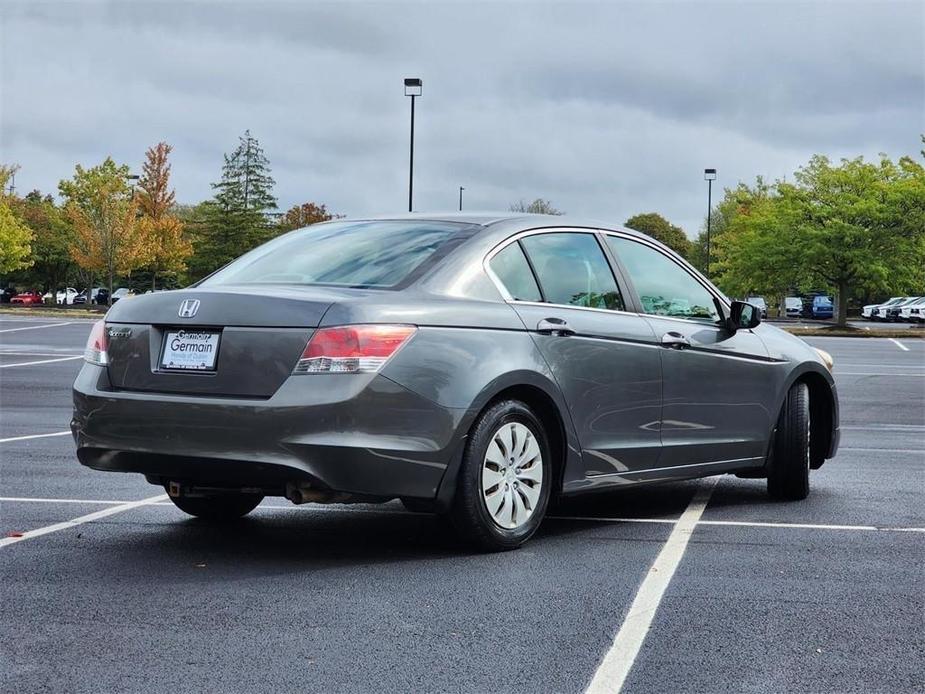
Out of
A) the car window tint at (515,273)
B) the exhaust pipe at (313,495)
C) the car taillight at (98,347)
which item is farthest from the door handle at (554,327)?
the car taillight at (98,347)

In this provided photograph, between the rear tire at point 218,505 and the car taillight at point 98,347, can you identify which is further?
the rear tire at point 218,505

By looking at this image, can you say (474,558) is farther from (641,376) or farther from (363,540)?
(641,376)

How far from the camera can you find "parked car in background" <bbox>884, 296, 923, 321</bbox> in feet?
243

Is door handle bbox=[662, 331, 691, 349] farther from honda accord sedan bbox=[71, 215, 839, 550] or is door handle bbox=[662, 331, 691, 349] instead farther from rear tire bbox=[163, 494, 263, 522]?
rear tire bbox=[163, 494, 263, 522]

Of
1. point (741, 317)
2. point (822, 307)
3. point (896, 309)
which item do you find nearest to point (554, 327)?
point (741, 317)

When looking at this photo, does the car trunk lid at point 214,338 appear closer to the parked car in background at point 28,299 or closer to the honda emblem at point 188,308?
the honda emblem at point 188,308

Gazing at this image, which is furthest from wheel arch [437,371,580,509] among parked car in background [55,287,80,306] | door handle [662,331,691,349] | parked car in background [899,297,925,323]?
parked car in background [55,287,80,306]

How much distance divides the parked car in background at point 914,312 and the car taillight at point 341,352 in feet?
220

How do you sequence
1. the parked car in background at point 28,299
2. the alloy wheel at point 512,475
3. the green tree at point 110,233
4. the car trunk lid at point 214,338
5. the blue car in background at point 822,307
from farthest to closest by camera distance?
the parked car in background at point 28,299 < the blue car in background at point 822,307 < the green tree at point 110,233 < the alloy wheel at point 512,475 < the car trunk lid at point 214,338

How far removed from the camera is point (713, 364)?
766 centimetres

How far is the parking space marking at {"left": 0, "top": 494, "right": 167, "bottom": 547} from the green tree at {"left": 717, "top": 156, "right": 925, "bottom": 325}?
45040 millimetres

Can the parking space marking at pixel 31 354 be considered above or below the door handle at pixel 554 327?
below

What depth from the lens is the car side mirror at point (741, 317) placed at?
25.8 feet

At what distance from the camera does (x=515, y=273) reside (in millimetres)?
6625
